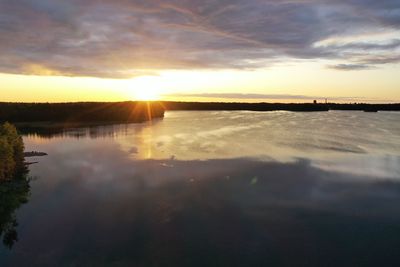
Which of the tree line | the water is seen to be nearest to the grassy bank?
the water

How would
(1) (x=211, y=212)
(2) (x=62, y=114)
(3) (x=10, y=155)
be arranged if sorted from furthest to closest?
(2) (x=62, y=114), (3) (x=10, y=155), (1) (x=211, y=212)

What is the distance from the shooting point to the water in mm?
17266

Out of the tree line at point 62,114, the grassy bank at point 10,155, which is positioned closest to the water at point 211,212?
the grassy bank at point 10,155

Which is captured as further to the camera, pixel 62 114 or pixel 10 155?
pixel 62 114

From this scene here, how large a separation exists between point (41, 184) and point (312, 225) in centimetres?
2164

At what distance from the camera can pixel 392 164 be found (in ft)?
128

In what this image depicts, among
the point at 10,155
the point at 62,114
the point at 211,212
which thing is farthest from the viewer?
the point at 62,114

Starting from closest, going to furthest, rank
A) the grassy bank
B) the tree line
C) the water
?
the water
the grassy bank
the tree line

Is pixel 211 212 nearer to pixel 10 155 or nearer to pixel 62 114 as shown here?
pixel 10 155

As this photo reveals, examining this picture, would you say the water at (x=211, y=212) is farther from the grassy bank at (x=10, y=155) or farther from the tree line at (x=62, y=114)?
the tree line at (x=62, y=114)

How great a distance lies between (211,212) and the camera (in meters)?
23.2

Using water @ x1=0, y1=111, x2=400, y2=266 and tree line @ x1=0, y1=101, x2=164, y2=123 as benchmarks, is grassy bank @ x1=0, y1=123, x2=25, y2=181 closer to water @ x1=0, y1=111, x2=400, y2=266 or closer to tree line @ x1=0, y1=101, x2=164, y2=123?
water @ x1=0, y1=111, x2=400, y2=266

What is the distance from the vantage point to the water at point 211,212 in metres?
17.3

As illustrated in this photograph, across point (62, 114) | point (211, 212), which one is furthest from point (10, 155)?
point (62, 114)
